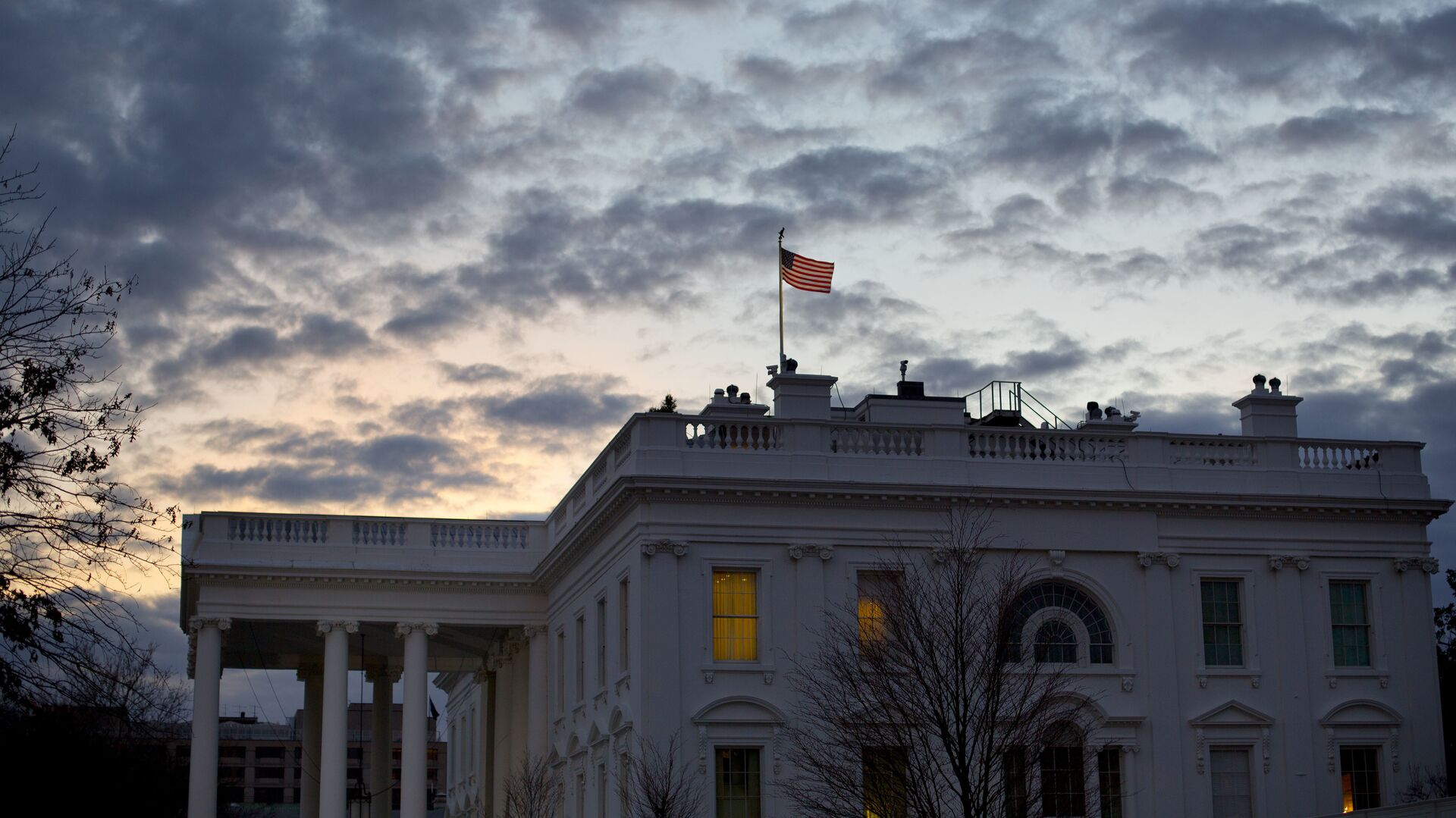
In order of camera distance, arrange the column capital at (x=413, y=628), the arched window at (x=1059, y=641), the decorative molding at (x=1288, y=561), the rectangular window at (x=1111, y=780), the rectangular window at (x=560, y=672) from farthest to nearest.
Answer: the column capital at (x=413, y=628) → the rectangular window at (x=560, y=672) → the decorative molding at (x=1288, y=561) → the arched window at (x=1059, y=641) → the rectangular window at (x=1111, y=780)

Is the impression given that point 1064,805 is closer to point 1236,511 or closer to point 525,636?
point 1236,511

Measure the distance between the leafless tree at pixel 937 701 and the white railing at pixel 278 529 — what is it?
1783 centimetres

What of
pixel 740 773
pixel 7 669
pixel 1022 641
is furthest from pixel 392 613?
pixel 7 669

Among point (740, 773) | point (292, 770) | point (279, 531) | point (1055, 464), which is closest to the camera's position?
point (740, 773)

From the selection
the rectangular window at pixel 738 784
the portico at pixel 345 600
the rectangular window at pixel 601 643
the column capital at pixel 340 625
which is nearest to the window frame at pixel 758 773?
the rectangular window at pixel 738 784

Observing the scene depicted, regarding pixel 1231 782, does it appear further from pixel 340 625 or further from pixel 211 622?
pixel 211 622

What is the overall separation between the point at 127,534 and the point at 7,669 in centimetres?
190

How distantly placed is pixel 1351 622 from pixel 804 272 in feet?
51.6

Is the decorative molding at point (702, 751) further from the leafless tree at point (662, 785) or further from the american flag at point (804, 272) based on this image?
the american flag at point (804, 272)

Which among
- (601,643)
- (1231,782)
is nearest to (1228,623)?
(1231,782)

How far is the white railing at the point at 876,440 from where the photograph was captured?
41.8m

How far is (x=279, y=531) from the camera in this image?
169 feet

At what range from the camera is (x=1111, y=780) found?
41312 mm

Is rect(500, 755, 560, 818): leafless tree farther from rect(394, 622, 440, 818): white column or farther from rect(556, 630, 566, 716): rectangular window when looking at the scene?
rect(394, 622, 440, 818): white column
